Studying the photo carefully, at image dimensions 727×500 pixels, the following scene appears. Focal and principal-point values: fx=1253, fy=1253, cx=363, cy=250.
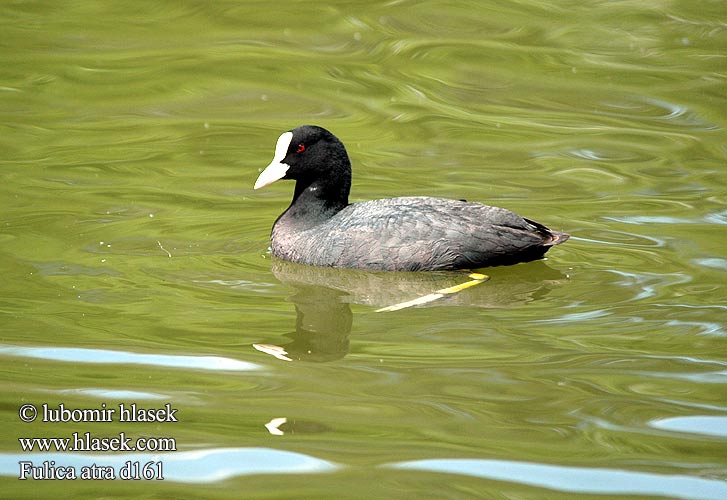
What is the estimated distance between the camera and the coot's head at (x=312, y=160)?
760 cm

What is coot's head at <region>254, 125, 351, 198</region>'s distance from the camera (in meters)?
7.60

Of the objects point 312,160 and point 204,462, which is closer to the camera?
point 204,462

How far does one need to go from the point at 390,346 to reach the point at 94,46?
6.53 meters

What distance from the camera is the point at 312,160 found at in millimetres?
7617

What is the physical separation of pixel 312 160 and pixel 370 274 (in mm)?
957

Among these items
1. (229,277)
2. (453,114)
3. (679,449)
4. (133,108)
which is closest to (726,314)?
(679,449)

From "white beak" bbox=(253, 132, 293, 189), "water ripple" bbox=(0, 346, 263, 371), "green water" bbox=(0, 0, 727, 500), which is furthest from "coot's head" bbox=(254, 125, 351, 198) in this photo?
"water ripple" bbox=(0, 346, 263, 371)

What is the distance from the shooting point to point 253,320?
246 inches

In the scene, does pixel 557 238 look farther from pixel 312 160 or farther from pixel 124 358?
pixel 124 358

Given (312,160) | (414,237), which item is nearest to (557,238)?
(414,237)

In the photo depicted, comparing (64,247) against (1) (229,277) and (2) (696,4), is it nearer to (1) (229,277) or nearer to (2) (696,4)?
(1) (229,277)

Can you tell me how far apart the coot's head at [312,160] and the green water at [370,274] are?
1.65 feet

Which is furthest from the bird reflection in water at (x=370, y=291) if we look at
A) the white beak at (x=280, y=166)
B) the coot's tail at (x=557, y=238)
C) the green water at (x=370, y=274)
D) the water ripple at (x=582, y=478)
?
the water ripple at (x=582, y=478)

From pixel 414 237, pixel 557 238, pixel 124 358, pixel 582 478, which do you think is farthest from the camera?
pixel 557 238
